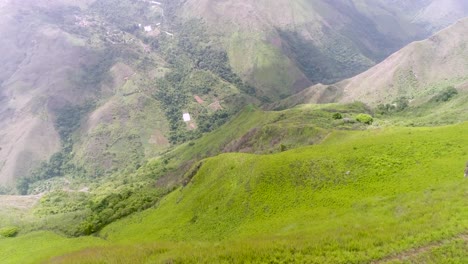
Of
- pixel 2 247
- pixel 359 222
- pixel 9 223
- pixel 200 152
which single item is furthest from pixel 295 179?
pixel 200 152

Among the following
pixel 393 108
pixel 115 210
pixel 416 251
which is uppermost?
pixel 416 251

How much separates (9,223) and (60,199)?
41.0m

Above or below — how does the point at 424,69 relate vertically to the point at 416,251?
below

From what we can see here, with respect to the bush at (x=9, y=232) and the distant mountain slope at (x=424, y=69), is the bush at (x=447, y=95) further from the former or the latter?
the bush at (x=9, y=232)

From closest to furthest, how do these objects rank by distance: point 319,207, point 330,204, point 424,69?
point 330,204, point 319,207, point 424,69

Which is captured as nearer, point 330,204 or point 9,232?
point 330,204

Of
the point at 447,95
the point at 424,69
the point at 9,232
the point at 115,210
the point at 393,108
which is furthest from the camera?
the point at 424,69

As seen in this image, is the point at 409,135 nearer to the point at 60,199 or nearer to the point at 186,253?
the point at 186,253

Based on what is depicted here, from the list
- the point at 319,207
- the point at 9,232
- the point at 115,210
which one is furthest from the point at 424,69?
the point at 9,232

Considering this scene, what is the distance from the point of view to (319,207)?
139 ft

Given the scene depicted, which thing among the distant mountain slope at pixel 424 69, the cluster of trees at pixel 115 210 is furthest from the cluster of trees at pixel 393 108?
the cluster of trees at pixel 115 210

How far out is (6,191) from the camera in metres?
196

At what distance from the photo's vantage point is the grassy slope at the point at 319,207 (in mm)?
26953

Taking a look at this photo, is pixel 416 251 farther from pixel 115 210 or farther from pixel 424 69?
pixel 424 69
